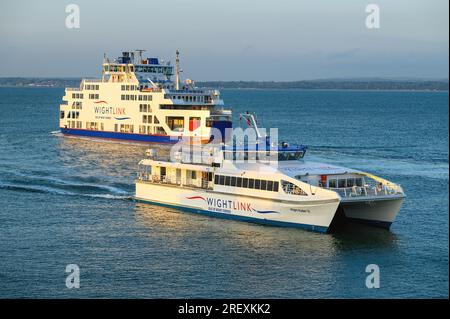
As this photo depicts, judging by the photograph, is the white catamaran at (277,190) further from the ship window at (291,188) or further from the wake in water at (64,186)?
the wake in water at (64,186)

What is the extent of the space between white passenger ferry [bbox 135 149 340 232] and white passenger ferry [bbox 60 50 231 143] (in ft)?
108

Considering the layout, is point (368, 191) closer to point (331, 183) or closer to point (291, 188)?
point (331, 183)

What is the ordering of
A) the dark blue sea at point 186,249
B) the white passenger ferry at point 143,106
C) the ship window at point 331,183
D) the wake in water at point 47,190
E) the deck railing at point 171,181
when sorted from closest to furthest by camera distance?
the dark blue sea at point 186,249 → the ship window at point 331,183 → the deck railing at point 171,181 → the wake in water at point 47,190 → the white passenger ferry at point 143,106

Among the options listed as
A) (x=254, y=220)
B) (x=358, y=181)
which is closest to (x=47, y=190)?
(x=254, y=220)

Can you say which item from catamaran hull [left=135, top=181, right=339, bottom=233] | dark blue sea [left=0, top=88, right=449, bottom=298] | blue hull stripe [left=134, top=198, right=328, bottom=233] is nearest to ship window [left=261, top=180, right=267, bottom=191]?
catamaran hull [left=135, top=181, right=339, bottom=233]

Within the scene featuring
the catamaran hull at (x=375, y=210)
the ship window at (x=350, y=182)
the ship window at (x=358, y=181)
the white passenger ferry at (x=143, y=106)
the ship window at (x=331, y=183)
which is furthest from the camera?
the white passenger ferry at (x=143, y=106)

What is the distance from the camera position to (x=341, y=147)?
76.9 meters

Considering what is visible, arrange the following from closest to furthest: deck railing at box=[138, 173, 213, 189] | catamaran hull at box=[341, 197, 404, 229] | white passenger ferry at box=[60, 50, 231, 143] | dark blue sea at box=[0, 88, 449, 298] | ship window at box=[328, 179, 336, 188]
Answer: dark blue sea at box=[0, 88, 449, 298] < catamaran hull at box=[341, 197, 404, 229] < ship window at box=[328, 179, 336, 188] < deck railing at box=[138, 173, 213, 189] < white passenger ferry at box=[60, 50, 231, 143]

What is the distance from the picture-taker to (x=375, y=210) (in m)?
38.7

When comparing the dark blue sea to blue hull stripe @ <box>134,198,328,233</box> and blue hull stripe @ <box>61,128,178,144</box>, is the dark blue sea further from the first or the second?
blue hull stripe @ <box>61,128,178,144</box>

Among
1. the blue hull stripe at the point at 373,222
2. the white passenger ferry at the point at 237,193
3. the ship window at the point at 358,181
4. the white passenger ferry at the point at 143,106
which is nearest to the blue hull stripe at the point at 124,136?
the white passenger ferry at the point at 143,106

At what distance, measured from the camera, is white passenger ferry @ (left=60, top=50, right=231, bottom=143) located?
262 ft

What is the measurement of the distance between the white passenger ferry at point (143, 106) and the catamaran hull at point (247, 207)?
33315 millimetres

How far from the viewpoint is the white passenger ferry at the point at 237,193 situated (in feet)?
Result: 122
